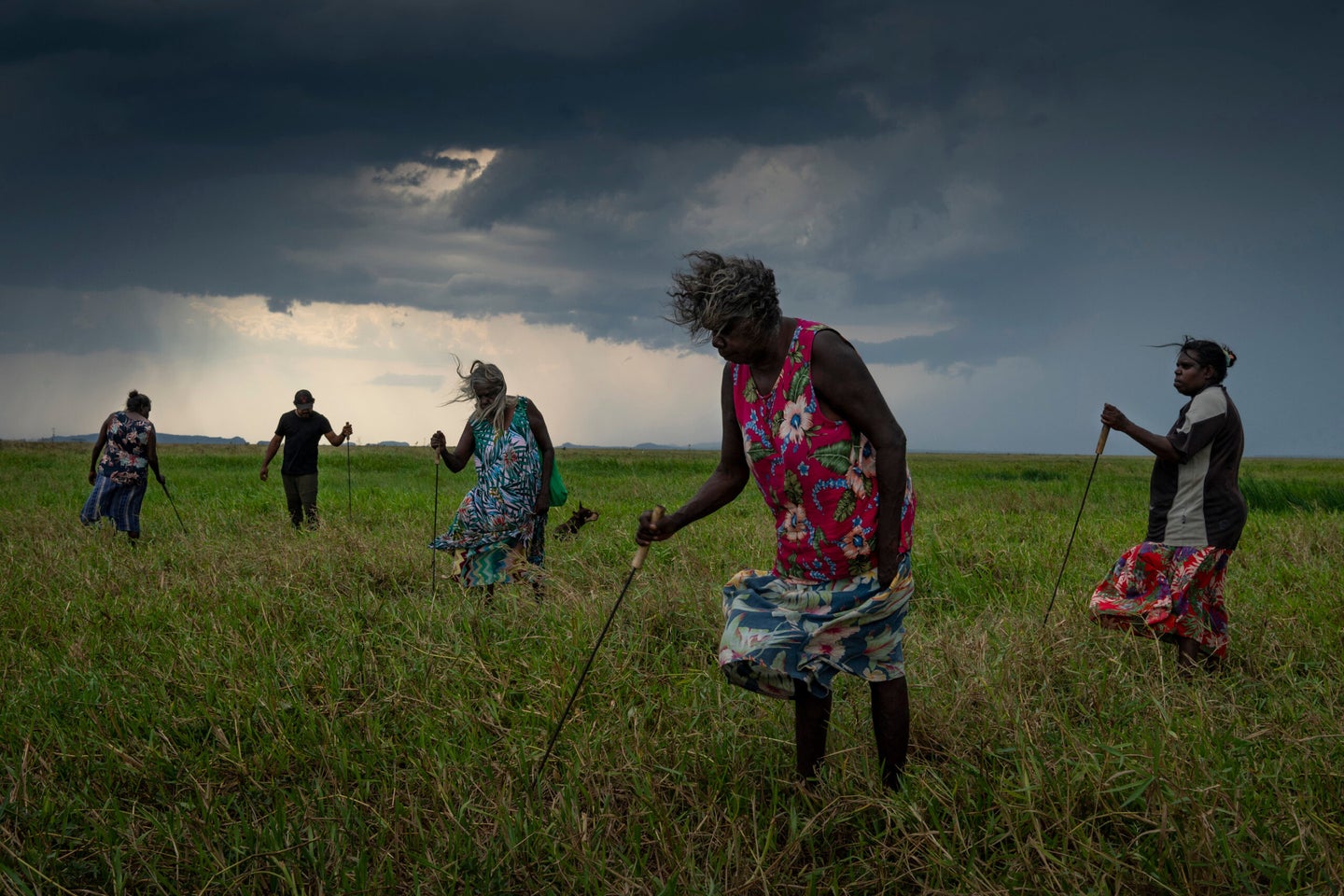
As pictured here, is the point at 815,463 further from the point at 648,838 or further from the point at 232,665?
the point at 232,665

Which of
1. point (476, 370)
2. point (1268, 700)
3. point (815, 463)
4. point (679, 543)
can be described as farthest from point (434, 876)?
point (679, 543)

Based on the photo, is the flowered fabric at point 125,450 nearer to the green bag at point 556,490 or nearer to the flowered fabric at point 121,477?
the flowered fabric at point 121,477

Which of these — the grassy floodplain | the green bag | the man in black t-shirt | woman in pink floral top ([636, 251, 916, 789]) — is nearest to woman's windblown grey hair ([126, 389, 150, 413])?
the man in black t-shirt

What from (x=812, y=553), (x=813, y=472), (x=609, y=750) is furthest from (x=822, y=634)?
(x=609, y=750)

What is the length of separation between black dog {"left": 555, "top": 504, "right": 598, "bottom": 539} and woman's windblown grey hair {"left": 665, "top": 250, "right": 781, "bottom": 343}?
6603 mm

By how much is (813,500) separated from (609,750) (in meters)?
1.34

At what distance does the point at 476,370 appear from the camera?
627 centimetres

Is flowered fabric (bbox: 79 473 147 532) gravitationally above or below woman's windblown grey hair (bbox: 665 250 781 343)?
below

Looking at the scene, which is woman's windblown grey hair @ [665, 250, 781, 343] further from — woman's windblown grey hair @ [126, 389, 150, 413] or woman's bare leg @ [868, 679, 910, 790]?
woman's windblown grey hair @ [126, 389, 150, 413]

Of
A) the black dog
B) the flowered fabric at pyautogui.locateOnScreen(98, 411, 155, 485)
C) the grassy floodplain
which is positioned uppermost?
the flowered fabric at pyautogui.locateOnScreen(98, 411, 155, 485)

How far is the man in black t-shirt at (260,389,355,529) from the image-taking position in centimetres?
1075

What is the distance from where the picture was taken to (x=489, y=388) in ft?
20.5

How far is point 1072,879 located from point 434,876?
1.85 meters

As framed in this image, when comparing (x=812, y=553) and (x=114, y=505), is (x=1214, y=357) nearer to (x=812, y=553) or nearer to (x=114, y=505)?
(x=812, y=553)
